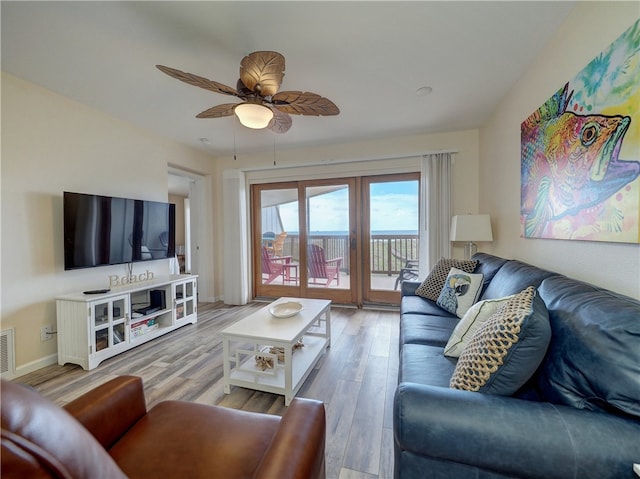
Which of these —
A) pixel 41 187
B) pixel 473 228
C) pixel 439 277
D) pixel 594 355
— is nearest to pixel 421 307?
pixel 439 277

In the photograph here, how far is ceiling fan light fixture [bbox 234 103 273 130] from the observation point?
1.78 m

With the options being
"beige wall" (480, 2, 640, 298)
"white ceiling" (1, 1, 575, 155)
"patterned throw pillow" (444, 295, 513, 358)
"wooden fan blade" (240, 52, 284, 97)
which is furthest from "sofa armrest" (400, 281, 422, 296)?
"wooden fan blade" (240, 52, 284, 97)

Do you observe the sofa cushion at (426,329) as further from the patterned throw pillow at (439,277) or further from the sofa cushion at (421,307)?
the patterned throw pillow at (439,277)

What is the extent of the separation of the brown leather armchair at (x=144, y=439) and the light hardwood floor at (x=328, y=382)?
0.62 metres

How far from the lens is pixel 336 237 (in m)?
4.09

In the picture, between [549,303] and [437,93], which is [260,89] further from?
[549,303]

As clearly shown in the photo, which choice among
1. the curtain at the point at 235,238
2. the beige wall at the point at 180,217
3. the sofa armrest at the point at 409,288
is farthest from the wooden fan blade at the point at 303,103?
the beige wall at the point at 180,217

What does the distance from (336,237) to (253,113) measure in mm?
2536

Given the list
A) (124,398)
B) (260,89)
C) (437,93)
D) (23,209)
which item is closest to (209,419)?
(124,398)

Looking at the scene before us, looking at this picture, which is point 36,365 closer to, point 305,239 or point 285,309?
point 285,309

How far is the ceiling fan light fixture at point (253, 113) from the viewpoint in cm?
178

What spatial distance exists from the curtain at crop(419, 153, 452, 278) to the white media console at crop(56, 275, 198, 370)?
3126 millimetres

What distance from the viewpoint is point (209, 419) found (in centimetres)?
104

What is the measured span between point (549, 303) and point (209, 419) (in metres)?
1.52
